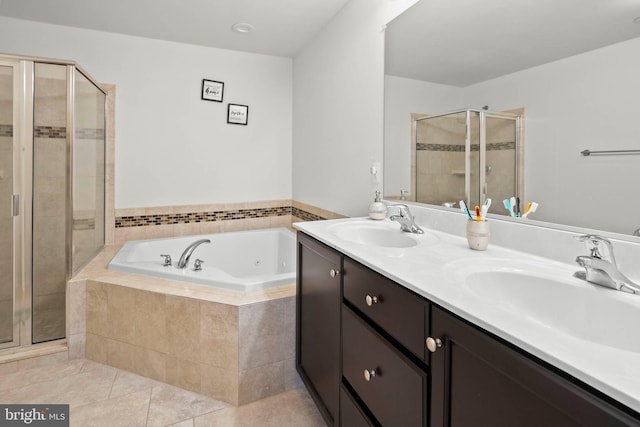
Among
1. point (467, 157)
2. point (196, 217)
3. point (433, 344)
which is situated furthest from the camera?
point (196, 217)

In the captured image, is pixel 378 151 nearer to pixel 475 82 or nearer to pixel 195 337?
pixel 475 82

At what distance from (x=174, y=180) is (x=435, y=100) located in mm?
2306

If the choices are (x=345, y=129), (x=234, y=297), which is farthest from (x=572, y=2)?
(x=234, y=297)

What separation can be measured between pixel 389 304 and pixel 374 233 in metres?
0.75

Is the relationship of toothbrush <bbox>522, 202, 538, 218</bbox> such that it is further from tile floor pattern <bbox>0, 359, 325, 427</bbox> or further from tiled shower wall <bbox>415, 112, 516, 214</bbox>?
tile floor pattern <bbox>0, 359, 325, 427</bbox>

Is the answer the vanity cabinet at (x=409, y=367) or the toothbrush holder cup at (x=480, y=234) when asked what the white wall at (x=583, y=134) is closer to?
the toothbrush holder cup at (x=480, y=234)

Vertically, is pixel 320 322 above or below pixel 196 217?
below

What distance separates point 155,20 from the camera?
8.20 feet

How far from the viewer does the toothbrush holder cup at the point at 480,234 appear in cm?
119

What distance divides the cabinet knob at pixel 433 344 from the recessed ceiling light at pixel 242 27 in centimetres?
259

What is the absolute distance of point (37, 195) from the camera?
6.81 ft

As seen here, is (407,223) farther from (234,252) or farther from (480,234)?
(234,252)

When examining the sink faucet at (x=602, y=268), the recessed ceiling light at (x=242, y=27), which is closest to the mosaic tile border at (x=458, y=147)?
the sink faucet at (x=602, y=268)

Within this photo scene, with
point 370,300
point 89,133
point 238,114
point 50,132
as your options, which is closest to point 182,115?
point 238,114
